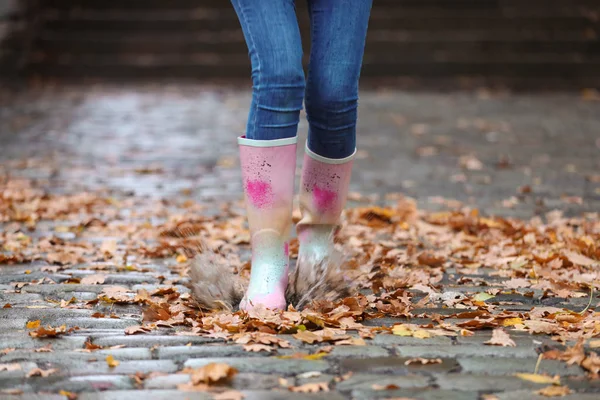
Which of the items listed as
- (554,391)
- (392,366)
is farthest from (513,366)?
(392,366)

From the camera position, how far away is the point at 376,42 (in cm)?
1412

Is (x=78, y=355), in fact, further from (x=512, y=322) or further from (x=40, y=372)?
(x=512, y=322)

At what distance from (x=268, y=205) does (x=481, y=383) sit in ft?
3.26

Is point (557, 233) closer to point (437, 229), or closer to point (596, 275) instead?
point (437, 229)

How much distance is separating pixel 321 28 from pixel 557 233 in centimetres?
212

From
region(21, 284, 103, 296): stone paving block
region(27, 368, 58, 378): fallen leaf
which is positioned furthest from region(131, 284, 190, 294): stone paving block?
region(27, 368, 58, 378): fallen leaf

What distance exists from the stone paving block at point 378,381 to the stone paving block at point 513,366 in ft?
0.54

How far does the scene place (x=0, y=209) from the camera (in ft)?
17.4

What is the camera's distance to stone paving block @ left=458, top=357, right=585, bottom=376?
8.14 feet

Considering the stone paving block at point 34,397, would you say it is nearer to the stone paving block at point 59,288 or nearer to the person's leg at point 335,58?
the stone paving block at point 59,288

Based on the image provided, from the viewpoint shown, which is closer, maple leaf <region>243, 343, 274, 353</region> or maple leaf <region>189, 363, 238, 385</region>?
maple leaf <region>189, 363, 238, 385</region>

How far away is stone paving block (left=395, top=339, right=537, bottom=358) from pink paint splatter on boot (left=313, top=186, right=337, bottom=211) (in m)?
0.84

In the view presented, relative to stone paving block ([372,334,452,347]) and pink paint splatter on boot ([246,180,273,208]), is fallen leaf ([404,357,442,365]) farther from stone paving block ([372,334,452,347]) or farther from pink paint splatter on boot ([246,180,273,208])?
pink paint splatter on boot ([246,180,273,208])

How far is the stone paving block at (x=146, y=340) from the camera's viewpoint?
275 centimetres
